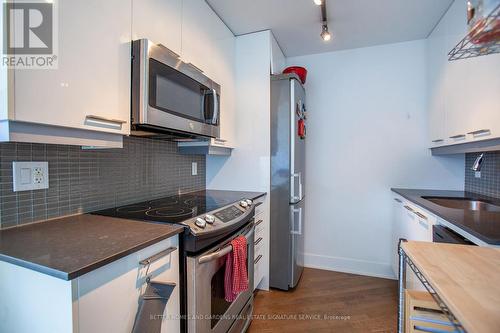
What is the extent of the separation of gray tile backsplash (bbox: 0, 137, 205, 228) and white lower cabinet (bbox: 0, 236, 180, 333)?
319 millimetres

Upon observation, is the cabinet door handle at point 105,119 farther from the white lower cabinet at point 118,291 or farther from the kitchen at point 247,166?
the white lower cabinet at point 118,291

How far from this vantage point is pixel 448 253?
817 millimetres

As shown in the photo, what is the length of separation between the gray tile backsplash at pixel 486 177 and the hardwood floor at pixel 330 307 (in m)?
1.15

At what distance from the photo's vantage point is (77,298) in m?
0.67

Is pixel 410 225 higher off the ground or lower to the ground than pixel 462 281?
lower

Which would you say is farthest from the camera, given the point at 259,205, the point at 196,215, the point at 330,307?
the point at 259,205

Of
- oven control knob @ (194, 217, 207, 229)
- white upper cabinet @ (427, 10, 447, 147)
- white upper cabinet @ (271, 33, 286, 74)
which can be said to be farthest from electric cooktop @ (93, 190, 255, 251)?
white upper cabinet @ (427, 10, 447, 147)

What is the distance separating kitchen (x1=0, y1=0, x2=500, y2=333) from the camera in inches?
30.2

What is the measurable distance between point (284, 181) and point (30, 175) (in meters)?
1.70

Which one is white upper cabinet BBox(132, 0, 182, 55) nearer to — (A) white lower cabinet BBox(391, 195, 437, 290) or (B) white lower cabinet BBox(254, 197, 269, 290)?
(B) white lower cabinet BBox(254, 197, 269, 290)

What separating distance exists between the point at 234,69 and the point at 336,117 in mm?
1262

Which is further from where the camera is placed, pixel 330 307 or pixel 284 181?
pixel 284 181

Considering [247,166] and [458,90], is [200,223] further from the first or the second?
[458,90]

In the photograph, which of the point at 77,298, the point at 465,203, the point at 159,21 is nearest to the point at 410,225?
the point at 465,203
